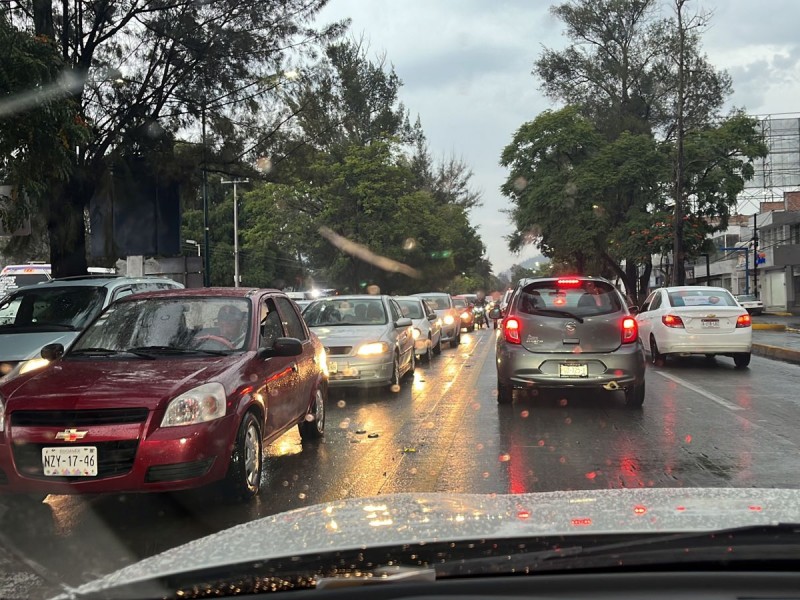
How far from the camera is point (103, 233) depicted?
1633 cm

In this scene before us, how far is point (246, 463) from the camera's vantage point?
5461mm

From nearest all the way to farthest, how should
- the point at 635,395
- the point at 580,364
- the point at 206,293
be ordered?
the point at 206,293
the point at 580,364
the point at 635,395

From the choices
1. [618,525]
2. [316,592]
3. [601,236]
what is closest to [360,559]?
[316,592]

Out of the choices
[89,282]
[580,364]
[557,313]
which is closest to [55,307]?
[89,282]

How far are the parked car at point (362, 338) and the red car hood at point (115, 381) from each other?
545cm

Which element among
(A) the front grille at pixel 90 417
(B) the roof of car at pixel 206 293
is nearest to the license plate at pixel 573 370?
(B) the roof of car at pixel 206 293

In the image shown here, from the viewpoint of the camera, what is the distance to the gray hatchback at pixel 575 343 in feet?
30.2

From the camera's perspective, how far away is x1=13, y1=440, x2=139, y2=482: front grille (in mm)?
4797

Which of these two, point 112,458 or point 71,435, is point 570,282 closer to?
point 112,458

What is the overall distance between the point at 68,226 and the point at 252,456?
34.3ft

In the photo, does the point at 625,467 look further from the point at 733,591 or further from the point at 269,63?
the point at 269,63

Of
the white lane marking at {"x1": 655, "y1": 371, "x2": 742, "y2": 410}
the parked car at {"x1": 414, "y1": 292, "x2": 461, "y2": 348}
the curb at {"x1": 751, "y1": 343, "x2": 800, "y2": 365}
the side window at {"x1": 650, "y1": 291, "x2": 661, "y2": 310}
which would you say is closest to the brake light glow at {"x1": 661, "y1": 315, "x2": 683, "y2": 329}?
the side window at {"x1": 650, "y1": 291, "x2": 661, "y2": 310}

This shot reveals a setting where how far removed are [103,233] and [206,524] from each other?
42.0ft

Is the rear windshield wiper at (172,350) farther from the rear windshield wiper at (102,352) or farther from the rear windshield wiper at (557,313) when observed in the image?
the rear windshield wiper at (557,313)
